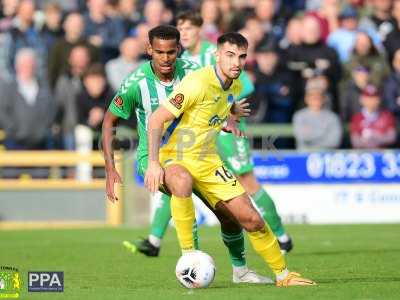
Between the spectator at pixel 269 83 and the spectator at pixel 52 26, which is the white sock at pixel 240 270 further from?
the spectator at pixel 52 26

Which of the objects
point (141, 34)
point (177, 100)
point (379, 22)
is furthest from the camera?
point (379, 22)

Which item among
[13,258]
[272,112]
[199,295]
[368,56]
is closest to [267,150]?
[272,112]

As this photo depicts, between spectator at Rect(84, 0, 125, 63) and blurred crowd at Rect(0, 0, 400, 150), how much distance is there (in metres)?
0.02

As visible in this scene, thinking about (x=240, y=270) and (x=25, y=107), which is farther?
(x=25, y=107)

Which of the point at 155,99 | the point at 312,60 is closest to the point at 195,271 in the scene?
the point at 155,99

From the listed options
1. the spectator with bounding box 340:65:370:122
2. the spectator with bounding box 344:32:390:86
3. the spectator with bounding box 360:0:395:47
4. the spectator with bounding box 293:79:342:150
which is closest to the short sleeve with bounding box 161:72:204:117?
the spectator with bounding box 293:79:342:150

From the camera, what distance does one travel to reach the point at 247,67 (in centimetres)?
1738

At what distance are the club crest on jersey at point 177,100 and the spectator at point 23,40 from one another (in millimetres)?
9202

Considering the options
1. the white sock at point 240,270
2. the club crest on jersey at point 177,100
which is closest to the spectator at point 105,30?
the white sock at point 240,270

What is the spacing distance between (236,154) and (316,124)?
462 cm

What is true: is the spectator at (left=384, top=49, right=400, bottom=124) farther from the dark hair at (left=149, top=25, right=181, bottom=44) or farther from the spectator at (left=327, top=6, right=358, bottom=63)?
the dark hair at (left=149, top=25, right=181, bottom=44)

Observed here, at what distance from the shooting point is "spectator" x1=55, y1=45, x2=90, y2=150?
17250mm

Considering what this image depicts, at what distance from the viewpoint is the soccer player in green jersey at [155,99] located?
9.12 metres

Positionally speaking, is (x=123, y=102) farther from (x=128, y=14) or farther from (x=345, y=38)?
(x=345, y=38)
